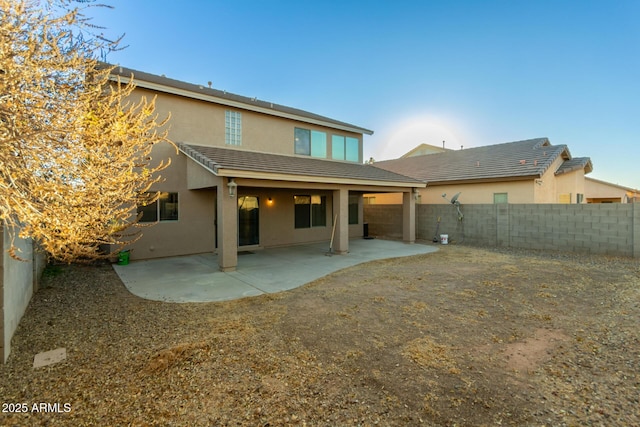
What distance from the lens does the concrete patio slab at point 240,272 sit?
21.5ft

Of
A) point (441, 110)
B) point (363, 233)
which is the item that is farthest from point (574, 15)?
point (363, 233)

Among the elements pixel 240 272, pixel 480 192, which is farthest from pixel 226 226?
pixel 480 192

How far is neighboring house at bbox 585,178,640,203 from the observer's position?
2398 cm

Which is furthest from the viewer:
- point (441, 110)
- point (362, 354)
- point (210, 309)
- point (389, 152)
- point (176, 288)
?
point (389, 152)

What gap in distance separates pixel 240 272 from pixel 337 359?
213 inches

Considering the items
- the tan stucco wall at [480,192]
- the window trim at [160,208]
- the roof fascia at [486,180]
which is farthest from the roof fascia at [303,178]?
the tan stucco wall at [480,192]

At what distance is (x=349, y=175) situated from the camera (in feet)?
37.4

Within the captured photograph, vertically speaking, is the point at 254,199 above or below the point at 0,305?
above

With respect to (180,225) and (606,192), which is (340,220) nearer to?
(180,225)

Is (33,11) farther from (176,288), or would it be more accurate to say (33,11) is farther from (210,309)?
(176,288)

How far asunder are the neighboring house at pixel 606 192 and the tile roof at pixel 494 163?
31.6 ft

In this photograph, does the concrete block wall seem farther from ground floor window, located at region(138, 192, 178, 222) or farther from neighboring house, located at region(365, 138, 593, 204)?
neighboring house, located at region(365, 138, 593, 204)

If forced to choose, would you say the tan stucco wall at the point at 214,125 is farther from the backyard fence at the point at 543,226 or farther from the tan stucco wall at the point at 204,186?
the backyard fence at the point at 543,226

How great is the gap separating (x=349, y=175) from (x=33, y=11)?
934 cm
